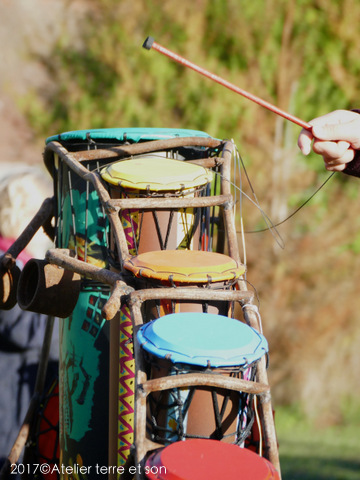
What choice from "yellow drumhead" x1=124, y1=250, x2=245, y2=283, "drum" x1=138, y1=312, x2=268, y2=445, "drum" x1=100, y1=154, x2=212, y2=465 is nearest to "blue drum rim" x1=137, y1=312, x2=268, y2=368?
"drum" x1=138, y1=312, x2=268, y2=445

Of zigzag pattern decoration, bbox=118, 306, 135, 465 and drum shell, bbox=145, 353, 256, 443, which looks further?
zigzag pattern decoration, bbox=118, 306, 135, 465

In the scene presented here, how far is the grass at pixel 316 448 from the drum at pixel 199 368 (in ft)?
11.9

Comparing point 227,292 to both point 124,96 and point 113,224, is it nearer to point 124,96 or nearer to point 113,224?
point 113,224

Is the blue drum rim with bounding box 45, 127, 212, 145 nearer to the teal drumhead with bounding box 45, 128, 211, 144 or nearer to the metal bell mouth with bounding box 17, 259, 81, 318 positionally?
the teal drumhead with bounding box 45, 128, 211, 144

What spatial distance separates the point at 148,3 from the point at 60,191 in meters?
5.61

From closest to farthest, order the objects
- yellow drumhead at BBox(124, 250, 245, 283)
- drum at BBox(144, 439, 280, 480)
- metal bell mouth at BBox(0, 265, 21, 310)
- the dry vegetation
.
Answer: drum at BBox(144, 439, 280, 480) < yellow drumhead at BBox(124, 250, 245, 283) < metal bell mouth at BBox(0, 265, 21, 310) < the dry vegetation

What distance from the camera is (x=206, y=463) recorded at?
1242 millimetres

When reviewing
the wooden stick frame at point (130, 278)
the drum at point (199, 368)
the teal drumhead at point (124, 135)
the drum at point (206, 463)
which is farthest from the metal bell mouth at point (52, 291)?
the drum at point (206, 463)

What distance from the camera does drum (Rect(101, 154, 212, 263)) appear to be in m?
1.86

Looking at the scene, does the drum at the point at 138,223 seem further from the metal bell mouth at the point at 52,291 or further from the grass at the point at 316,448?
the grass at the point at 316,448

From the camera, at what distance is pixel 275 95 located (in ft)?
23.9

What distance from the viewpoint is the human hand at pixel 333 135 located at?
192cm

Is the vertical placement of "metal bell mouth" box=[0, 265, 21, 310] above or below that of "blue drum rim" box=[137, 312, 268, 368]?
below

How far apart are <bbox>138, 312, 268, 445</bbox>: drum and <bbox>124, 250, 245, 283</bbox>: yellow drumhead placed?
0.12 meters
